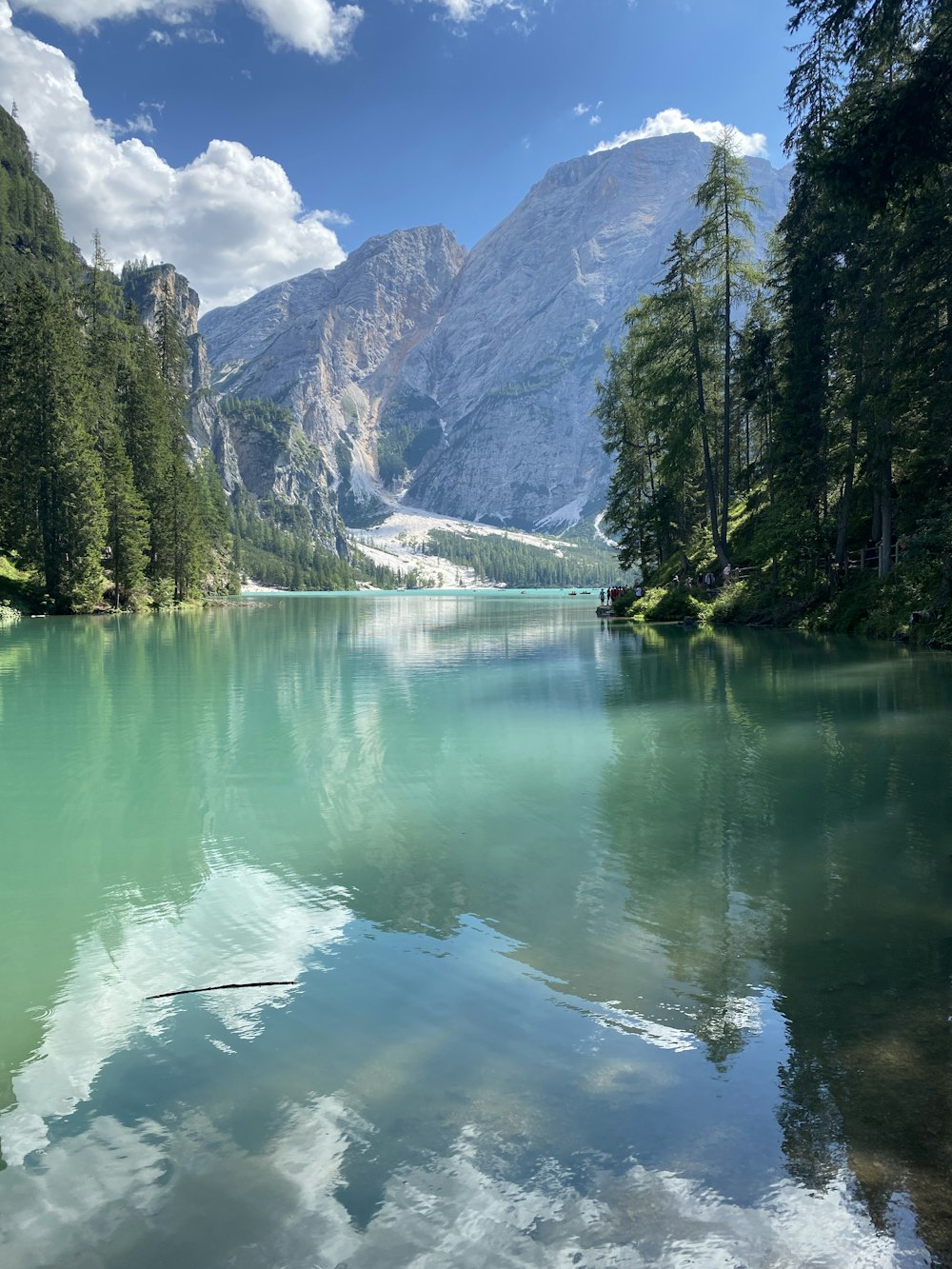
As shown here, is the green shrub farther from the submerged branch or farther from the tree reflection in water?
the submerged branch

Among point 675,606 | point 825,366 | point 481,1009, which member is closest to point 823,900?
point 481,1009

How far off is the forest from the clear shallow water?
34.6 ft

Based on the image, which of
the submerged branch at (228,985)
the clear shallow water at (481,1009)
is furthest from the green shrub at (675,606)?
the submerged branch at (228,985)

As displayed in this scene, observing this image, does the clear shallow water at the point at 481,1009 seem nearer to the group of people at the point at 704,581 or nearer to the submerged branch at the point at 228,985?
the submerged branch at the point at 228,985

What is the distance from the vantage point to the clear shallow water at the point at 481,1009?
11.8ft

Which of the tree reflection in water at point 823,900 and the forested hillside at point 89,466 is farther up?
the forested hillside at point 89,466


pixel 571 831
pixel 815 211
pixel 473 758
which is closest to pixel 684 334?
pixel 815 211

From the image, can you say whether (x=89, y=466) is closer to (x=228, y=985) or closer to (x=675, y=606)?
(x=675, y=606)

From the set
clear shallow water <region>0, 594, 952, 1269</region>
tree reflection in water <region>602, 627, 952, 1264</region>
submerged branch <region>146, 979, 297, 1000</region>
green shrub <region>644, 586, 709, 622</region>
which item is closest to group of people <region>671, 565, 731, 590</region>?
green shrub <region>644, 586, 709, 622</region>

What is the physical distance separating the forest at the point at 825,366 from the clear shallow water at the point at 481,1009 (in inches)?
415

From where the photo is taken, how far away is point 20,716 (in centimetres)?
1830

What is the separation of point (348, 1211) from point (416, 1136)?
1.78 ft

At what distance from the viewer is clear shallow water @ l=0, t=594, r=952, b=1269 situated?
3605 mm

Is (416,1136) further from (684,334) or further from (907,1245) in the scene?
(684,334)
